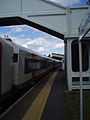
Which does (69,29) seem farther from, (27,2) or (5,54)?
(5,54)

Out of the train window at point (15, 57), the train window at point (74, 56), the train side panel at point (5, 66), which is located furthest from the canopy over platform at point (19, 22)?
the train side panel at point (5, 66)

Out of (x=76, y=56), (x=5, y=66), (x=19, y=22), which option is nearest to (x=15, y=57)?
(x=5, y=66)

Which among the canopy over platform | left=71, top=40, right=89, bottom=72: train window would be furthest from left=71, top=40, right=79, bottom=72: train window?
the canopy over platform

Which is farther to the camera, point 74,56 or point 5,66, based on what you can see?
point 74,56

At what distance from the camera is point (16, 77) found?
1717 cm

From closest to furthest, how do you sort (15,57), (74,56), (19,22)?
1. (15,57)
2. (74,56)
3. (19,22)

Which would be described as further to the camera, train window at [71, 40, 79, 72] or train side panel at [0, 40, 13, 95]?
train window at [71, 40, 79, 72]

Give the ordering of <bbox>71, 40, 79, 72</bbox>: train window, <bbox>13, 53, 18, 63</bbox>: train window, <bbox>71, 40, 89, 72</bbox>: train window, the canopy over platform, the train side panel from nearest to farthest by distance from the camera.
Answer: the train side panel
<bbox>13, 53, 18, 63</bbox>: train window
<bbox>71, 40, 89, 72</bbox>: train window
<bbox>71, 40, 79, 72</bbox>: train window
the canopy over platform

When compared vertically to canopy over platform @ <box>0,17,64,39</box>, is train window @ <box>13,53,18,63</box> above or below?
below

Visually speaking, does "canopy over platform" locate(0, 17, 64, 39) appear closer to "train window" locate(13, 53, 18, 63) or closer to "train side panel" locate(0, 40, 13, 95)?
"train window" locate(13, 53, 18, 63)

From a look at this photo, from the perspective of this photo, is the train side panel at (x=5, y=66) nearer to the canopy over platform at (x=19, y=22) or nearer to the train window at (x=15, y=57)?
the train window at (x=15, y=57)

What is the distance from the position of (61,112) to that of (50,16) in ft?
39.5

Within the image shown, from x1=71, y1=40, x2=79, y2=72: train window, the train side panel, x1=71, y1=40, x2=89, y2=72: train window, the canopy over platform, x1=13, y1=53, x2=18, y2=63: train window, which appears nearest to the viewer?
the train side panel

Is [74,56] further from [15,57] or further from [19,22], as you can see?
[15,57]
